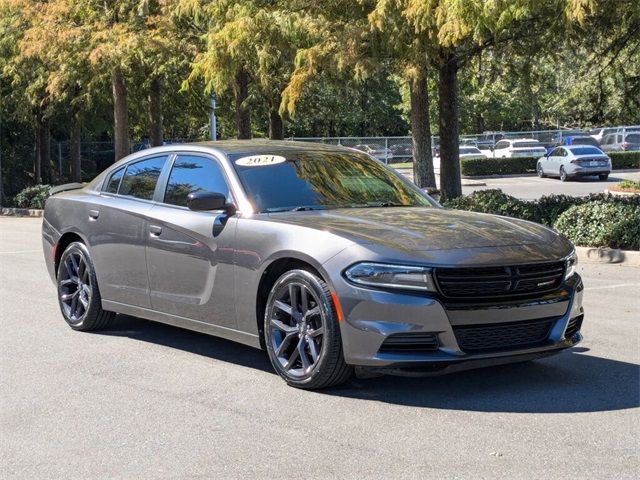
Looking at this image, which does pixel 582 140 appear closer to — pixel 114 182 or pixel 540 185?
pixel 540 185

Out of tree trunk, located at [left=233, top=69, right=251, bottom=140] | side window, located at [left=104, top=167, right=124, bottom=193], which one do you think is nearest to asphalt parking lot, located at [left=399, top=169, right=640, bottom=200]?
tree trunk, located at [left=233, top=69, right=251, bottom=140]

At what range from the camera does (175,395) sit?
6051mm

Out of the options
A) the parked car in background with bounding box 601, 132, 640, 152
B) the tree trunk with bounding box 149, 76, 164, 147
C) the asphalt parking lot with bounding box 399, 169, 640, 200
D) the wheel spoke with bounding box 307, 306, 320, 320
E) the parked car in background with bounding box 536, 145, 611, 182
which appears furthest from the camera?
the parked car in background with bounding box 601, 132, 640, 152

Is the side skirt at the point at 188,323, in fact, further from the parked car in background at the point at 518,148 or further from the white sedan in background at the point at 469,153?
the white sedan in background at the point at 469,153

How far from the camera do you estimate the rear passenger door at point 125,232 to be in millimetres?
7398

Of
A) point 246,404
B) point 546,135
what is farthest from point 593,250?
point 546,135

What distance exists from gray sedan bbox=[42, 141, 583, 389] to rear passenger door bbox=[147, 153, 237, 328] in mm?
13

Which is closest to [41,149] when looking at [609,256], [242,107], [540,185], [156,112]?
[156,112]

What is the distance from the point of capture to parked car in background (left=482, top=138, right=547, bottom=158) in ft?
150

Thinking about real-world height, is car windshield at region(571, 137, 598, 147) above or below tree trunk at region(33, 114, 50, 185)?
below

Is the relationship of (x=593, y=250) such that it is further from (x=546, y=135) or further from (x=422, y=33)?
(x=546, y=135)

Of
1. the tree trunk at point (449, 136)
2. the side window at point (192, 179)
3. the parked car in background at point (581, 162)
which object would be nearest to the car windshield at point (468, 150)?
the parked car in background at point (581, 162)

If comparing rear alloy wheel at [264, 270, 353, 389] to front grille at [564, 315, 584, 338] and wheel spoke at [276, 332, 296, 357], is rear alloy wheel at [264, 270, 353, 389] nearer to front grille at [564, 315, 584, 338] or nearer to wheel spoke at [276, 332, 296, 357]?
wheel spoke at [276, 332, 296, 357]

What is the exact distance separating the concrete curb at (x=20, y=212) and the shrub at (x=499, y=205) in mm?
15372
